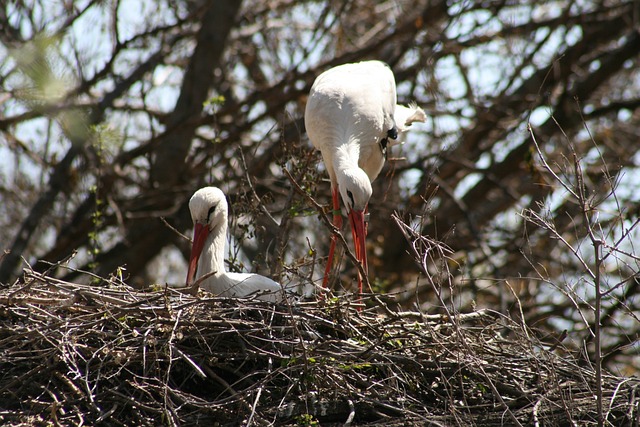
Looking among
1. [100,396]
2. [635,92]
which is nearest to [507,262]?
[635,92]

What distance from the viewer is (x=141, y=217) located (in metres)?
10.3

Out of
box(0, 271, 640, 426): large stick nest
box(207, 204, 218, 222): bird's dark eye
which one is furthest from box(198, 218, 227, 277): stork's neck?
box(0, 271, 640, 426): large stick nest

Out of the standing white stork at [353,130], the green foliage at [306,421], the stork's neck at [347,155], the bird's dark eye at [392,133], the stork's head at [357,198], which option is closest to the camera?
the green foliage at [306,421]

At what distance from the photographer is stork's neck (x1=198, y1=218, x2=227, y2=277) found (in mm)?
6805

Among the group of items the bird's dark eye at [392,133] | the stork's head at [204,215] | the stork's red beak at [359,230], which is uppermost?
the stork's head at [204,215]

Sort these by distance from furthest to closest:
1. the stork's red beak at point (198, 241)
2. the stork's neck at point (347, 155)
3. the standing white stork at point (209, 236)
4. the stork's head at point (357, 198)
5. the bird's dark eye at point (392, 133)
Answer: the bird's dark eye at point (392, 133) → the stork's neck at point (347, 155) → the stork's head at point (357, 198) → the stork's red beak at point (198, 241) → the standing white stork at point (209, 236)

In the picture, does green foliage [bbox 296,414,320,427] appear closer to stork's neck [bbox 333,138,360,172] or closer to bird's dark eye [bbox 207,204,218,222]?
bird's dark eye [bbox 207,204,218,222]

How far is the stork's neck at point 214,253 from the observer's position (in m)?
6.80

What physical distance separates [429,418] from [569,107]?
670 cm

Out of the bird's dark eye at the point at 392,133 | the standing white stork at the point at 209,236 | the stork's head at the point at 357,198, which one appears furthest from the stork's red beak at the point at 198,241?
the bird's dark eye at the point at 392,133

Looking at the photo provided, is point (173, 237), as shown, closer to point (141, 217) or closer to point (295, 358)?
point (141, 217)

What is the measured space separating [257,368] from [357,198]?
216 centimetres

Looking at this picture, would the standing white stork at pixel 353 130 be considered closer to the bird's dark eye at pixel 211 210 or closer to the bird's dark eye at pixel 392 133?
the bird's dark eye at pixel 392 133

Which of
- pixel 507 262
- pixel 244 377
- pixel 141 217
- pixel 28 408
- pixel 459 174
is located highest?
pixel 28 408
